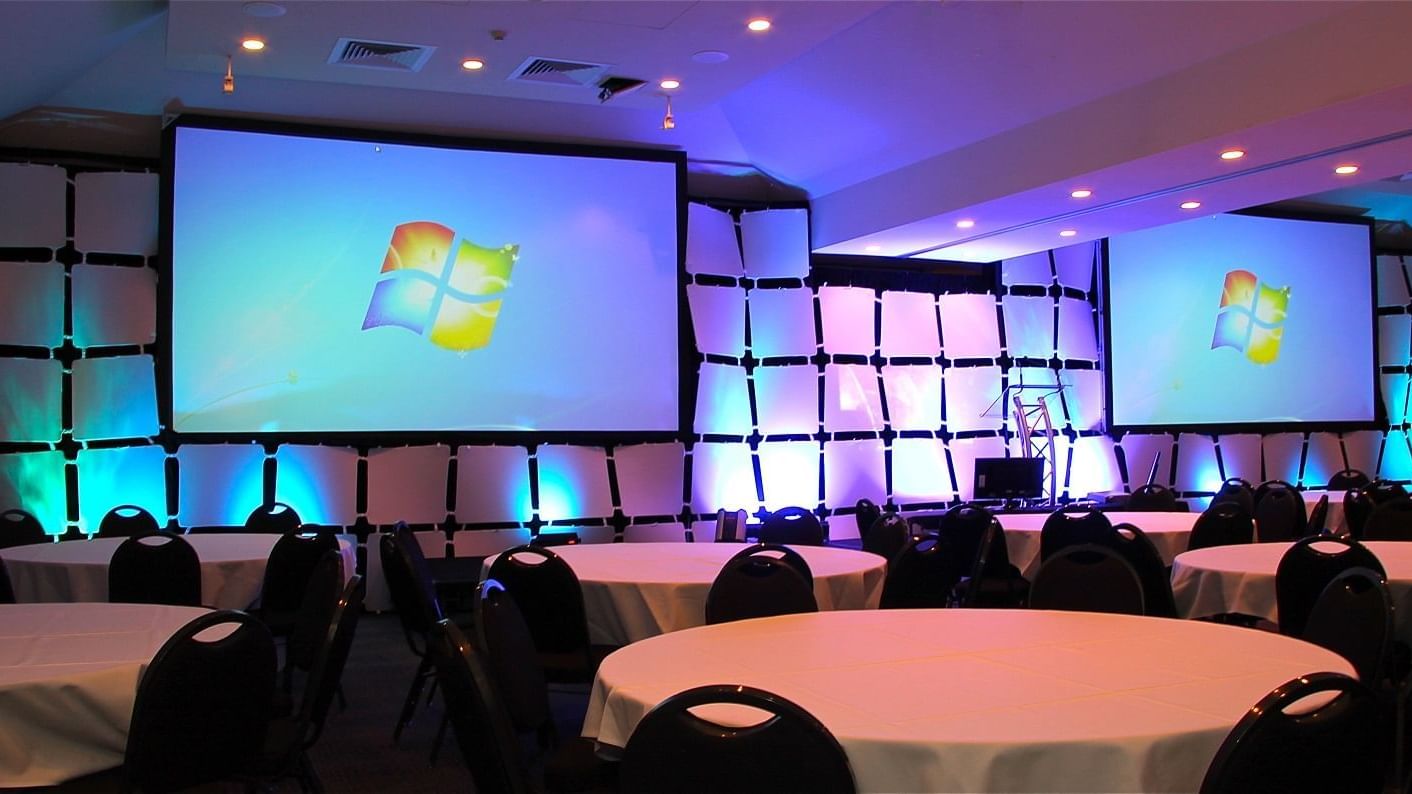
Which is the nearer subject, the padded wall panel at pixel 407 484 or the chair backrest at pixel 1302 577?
the chair backrest at pixel 1302 577

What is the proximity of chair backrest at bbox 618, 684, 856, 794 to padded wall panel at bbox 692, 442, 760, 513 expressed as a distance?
292 inches

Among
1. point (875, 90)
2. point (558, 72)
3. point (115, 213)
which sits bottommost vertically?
point (115, 213)

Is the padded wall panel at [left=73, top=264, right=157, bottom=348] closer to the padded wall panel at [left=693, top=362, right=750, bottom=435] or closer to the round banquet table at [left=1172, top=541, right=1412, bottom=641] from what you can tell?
the padded wall panel at [left=693, top=362, right=750, bottom=435]

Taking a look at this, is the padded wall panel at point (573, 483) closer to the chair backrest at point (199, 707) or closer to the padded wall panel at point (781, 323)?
the padded wall panel at point (781, 323)

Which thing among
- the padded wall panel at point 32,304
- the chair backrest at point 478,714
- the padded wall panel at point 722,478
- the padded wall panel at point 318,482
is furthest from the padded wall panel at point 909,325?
the chair backrest at point 478,714

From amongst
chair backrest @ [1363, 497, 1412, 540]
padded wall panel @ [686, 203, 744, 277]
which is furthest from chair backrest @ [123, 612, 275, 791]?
padded wall panel @ [686, 203, 744, 277]

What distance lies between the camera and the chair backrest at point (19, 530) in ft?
21.7

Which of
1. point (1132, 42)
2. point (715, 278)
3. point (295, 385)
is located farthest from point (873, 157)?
point (295, 385)

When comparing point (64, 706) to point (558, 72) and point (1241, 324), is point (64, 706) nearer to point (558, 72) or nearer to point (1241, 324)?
point (558, 72)

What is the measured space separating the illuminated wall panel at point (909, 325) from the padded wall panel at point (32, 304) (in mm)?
6352

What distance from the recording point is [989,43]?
23.1 ft

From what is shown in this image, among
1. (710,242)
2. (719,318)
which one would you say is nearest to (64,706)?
(719,318)

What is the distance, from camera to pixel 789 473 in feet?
32.6

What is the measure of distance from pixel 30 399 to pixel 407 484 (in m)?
2.45
